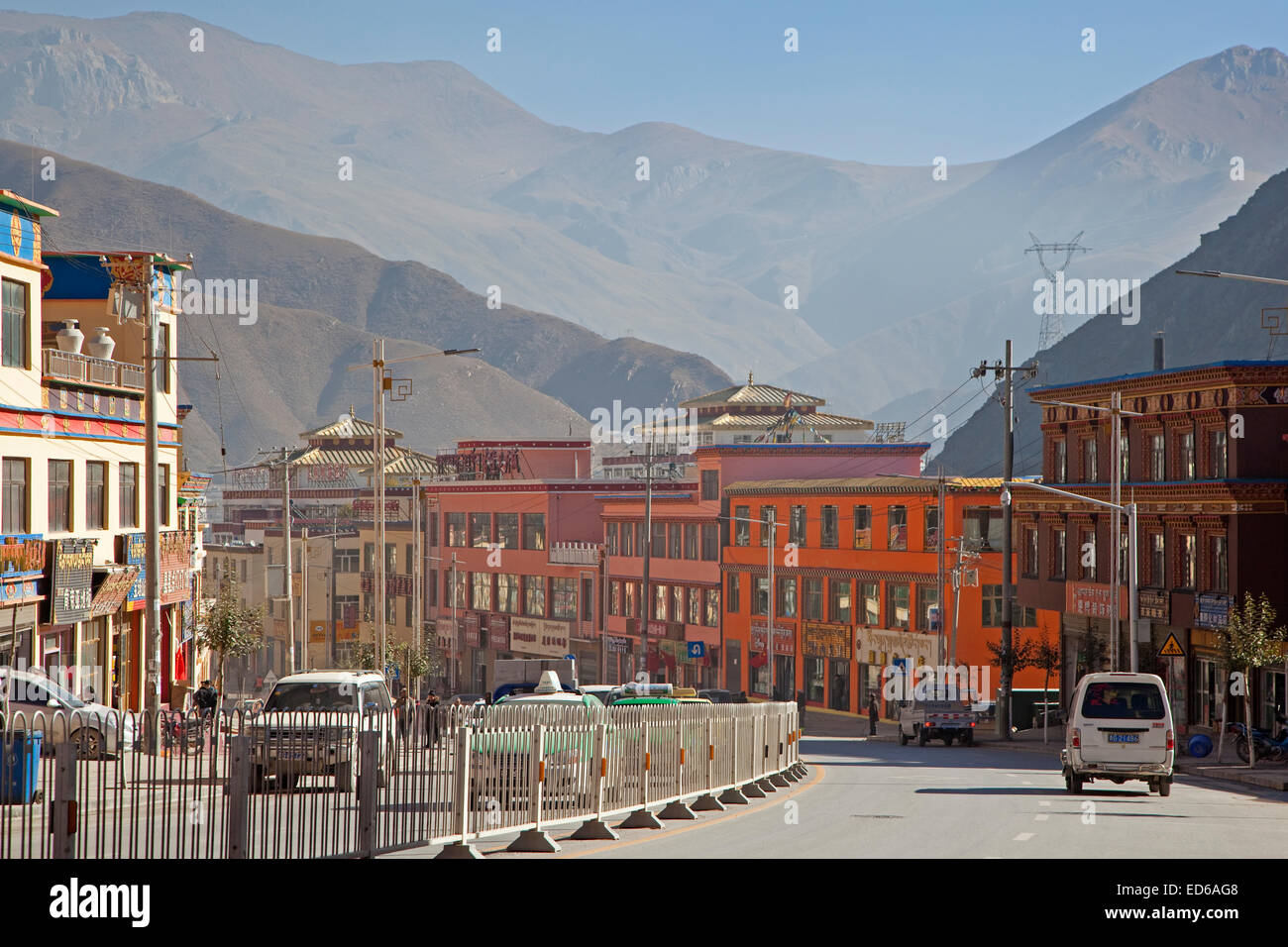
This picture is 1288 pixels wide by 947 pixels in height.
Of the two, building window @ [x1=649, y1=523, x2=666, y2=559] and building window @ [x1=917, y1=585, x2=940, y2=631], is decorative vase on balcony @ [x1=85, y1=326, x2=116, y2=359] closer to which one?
building window @ [x1=917, y1=585, x2=940, y2=631]

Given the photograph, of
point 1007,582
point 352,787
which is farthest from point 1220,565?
point 352,787

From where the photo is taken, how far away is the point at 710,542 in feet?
271

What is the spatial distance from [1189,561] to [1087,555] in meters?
7.43

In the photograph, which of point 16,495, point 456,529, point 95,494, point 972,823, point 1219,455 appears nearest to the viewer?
point 972,823

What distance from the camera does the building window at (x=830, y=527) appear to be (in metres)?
74.2

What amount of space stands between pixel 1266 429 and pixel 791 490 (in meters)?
32.4

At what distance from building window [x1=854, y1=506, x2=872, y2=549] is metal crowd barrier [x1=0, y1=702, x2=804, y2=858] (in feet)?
169

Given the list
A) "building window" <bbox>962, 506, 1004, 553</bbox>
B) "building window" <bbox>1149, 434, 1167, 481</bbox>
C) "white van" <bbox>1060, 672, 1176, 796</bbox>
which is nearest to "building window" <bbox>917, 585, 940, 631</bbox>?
"building window" <bbox>962, 506, 1004, 553</bbox>

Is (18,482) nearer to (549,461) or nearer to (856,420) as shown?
(549,461)

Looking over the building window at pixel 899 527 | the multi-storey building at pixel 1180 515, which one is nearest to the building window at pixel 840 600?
the building window at pixel 899 527

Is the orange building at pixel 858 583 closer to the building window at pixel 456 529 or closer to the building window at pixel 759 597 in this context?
the building window at pixel 759 597

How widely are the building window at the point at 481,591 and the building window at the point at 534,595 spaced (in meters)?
3.96

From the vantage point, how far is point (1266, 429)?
4725 centimetres

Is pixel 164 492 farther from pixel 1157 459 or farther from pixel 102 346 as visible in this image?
pixel 1157 459
